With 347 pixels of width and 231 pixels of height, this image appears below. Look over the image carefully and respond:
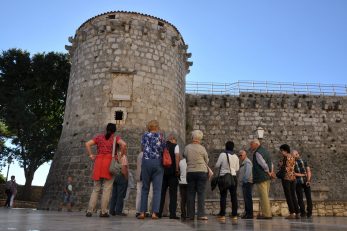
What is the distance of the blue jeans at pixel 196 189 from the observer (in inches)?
248

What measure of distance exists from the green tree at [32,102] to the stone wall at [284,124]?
346 inches

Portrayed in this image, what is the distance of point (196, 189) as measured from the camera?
651cm

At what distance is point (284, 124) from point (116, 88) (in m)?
11.0

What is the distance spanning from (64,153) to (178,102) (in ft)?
17.0

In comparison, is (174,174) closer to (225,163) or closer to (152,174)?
(152,174)

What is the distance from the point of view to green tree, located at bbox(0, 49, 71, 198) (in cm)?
2027

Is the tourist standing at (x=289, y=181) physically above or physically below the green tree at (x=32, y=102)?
below

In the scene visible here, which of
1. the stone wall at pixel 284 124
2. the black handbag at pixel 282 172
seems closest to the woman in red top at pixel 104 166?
the black handbag at pixel 282 172

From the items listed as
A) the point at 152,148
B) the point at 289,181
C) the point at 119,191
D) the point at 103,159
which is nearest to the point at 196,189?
the point at 152,148

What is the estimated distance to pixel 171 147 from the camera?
6.83 metres

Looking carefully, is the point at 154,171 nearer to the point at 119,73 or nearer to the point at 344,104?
the point at 119,73

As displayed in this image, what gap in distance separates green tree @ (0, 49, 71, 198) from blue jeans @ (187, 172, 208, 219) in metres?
16.2

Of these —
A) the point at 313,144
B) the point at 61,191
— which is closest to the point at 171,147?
the point at 61,191

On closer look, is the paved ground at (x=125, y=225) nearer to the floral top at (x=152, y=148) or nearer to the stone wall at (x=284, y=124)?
the floral top at (x=152, y=148)
